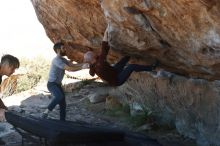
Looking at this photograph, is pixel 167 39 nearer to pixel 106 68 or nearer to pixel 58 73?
pixel 106 68

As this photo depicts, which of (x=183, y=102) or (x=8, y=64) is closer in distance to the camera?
(x=8, y=64)

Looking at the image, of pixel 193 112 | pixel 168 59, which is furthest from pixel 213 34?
pixel 193 112

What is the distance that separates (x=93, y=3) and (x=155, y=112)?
266 cm

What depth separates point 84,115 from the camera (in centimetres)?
1177

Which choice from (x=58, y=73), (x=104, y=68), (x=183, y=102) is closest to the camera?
(x=104, y=68)

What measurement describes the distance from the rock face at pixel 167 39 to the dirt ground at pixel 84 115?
1.09 feet

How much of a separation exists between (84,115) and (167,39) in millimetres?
4644

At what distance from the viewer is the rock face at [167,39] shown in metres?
6.73

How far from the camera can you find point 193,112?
888cm

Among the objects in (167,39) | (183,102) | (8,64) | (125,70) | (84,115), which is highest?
(167,39)

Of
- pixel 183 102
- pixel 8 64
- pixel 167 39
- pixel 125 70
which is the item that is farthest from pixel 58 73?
pixel 8 64

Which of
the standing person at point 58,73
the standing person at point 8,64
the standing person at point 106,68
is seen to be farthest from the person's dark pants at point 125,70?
the standing person at point 8,64

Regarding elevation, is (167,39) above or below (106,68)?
above

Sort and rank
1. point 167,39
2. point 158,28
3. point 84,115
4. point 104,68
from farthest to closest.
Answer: point 84,115 → point 104,68 → point 167,39 → point 158,28
